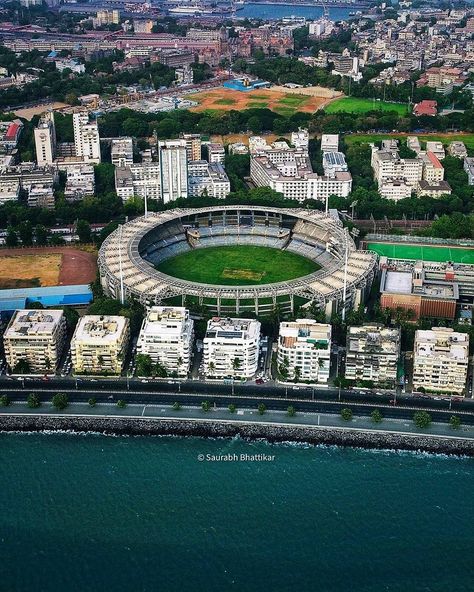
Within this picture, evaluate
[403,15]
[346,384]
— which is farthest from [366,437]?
[403,15]

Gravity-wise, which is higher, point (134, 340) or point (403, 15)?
point (403, 15)

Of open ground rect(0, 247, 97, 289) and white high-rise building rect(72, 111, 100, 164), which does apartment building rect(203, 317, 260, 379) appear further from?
A: white high-rise building rect(72, 111, 100, 164)

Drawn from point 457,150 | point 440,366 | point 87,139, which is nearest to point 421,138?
point 457,150

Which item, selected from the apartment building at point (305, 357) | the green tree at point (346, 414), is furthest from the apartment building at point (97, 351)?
the green tree at point (346, 414)

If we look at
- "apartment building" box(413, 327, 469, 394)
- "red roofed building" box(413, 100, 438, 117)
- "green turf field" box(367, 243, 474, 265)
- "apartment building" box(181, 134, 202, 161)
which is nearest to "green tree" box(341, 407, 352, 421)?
"apartment building" box(413, 327, 469, 394)

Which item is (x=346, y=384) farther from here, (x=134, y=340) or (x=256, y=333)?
(x=134, y=340)
